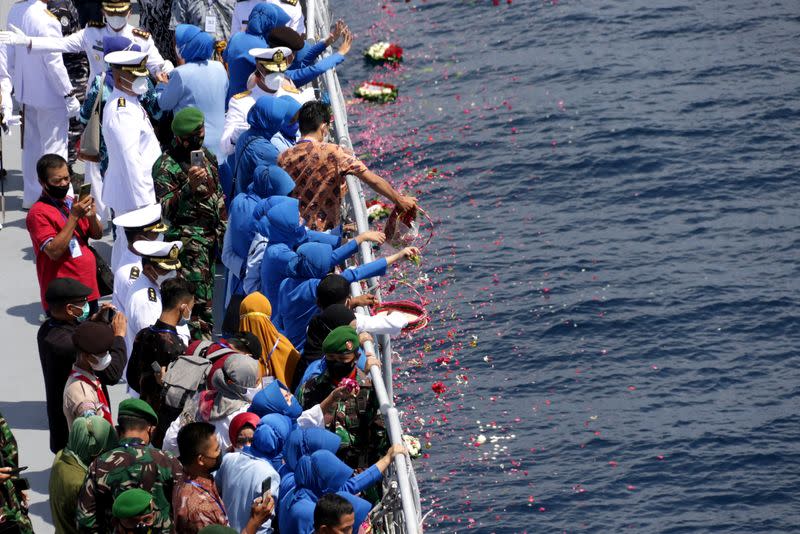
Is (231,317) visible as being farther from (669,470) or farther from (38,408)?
(669,470)

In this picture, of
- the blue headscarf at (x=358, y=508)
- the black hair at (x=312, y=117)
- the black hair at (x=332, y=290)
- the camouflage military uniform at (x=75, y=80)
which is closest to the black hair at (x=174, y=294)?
the black hair at (x=332, y=290)

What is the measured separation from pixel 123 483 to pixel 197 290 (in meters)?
4.01

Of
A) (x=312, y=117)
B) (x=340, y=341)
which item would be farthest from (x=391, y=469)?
(x=312, y=117)

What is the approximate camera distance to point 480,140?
25.4 m

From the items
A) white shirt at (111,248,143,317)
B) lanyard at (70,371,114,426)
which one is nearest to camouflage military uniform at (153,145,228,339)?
white shirt at (111,248,143,317)

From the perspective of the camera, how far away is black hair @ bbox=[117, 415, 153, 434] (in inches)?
340

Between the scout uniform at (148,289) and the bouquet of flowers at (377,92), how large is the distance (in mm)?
16634

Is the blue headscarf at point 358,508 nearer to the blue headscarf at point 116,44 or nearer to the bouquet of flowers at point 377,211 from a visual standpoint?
the blue headscarf at point 116,44

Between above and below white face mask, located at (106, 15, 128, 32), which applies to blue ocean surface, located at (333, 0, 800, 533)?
below

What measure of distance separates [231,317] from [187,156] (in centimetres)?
178

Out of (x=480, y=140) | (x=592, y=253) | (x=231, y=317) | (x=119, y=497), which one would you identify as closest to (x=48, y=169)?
(x=231, y=317)

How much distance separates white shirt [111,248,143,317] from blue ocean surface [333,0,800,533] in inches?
218

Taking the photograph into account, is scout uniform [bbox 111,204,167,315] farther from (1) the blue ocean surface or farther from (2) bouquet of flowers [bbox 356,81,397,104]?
(2) bouquet of flowers [bbox 356,81,397,104]

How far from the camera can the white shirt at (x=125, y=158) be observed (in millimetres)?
12508
